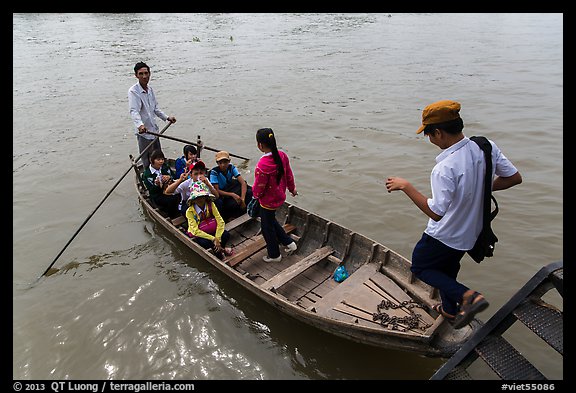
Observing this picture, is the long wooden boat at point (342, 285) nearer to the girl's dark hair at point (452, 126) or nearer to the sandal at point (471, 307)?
the sandal at point (471, 307)

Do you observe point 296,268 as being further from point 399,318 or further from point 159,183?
point 159,183

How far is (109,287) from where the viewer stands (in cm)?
612

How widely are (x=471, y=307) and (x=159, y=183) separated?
5492mm

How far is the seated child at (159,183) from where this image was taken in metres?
6.81

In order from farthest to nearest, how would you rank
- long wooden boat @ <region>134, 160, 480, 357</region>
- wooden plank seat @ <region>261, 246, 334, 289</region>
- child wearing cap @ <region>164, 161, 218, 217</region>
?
child wearing cap @ <region>164, 161, 218, 217</region>
wooden plank seat @ <region>261, 246, 334, 289</region>
long wooden boat @ <region>134, 160, 480, 357</region>

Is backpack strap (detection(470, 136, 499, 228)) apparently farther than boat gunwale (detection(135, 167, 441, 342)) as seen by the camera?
No

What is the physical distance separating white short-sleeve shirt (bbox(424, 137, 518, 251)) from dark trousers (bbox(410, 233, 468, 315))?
0.44ft

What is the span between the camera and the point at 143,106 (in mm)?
7605

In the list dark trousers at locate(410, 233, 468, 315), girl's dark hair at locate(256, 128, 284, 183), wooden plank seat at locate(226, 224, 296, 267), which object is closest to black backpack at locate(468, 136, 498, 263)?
dark trousers at locate(410, 233, 468, 315)

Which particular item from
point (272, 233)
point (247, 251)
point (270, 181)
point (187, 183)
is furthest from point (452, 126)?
point (187, 183)

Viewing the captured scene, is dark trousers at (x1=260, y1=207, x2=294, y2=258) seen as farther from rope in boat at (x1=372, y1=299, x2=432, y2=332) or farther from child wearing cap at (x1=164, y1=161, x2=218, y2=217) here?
rope in boat at (x1=372, y1=299, x2=432, y2=332)

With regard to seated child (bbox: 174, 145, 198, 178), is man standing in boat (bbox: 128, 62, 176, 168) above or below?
above

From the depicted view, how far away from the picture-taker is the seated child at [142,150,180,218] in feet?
22.4

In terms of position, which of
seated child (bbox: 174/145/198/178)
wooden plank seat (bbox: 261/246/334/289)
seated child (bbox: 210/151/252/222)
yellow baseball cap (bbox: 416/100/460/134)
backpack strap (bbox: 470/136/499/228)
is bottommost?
wooden plank seat (bbox: 261/246/334/289)
